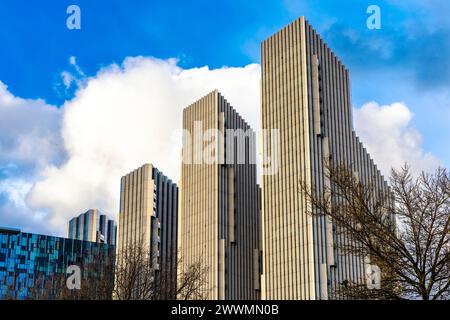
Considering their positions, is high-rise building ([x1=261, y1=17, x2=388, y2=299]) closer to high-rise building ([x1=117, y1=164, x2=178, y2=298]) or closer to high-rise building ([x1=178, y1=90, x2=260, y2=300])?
high-rise building ([x1=178, y1=90, x2=260, y2=300])

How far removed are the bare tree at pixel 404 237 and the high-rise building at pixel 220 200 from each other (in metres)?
59.6

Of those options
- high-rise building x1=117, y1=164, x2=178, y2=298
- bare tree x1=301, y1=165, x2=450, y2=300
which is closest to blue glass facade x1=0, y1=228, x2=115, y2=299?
high-rise building x1=117, y1=164, x2=178, y2=298

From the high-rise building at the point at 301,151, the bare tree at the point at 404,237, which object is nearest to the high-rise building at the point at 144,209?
the high-rise building at the point at 301,151

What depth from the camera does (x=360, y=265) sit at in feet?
252

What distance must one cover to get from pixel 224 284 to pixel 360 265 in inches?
670

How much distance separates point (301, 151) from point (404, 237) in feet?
159

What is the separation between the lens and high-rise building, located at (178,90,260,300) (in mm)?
87125

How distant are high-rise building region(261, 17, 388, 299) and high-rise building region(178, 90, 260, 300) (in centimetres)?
1128

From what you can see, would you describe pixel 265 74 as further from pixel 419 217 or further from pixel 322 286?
pixel 419 217

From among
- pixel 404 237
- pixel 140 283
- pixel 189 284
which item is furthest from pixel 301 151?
pixel 404 237

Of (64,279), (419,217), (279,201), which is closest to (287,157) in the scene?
(279,201)

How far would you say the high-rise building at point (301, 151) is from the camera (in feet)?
235

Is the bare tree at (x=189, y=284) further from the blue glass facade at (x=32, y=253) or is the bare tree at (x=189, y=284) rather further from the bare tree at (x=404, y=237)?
the blue glass facade at (x=32, y=253)

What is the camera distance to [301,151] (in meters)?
74.6
